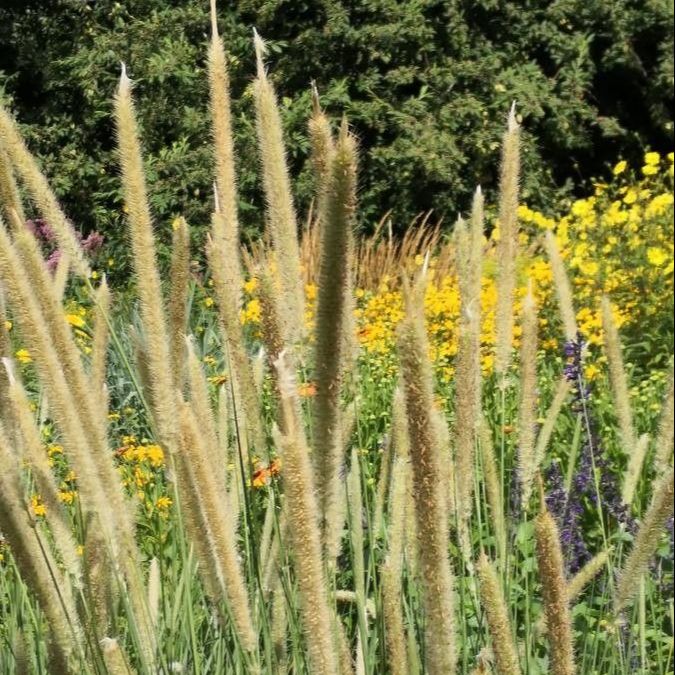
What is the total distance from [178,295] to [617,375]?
0.60m

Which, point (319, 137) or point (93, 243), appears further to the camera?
point (93, 243)

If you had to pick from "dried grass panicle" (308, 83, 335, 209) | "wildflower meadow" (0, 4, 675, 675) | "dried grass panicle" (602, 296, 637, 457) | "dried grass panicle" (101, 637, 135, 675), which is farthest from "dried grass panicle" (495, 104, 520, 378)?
"dried grass panicle" (101, 637, 135, 675)

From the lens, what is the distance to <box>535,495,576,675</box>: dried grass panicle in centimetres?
108

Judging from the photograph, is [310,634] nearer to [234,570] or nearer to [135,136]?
[234,570]

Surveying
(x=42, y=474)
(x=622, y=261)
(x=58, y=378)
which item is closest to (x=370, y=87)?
(x=622, y=261)

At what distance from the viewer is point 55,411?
3.87 ft

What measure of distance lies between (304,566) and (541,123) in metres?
10.1

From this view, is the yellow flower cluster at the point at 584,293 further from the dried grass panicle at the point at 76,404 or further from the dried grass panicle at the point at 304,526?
the dried grass panicle at the point at 304,526

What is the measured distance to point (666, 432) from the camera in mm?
1249

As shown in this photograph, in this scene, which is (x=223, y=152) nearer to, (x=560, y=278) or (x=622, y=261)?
(x=560, y=278)

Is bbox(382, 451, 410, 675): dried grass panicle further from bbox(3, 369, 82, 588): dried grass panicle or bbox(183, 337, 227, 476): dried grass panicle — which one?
bbox(3, 369, 82, 588): dried grass panicle

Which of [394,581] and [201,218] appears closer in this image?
[394,581]

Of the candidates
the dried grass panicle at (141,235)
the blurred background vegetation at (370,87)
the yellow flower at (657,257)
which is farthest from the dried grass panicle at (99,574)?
the yellow flower at (657,257)

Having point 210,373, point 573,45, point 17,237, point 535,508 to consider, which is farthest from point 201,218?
point 17,237
